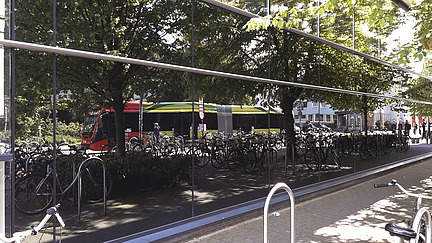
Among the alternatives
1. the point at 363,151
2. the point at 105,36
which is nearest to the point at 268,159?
the point at 105,36

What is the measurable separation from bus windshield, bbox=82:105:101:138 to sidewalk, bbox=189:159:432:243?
2204 millimetres

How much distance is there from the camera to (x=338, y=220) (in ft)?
20.4

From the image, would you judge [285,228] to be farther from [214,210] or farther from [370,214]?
[370,214]

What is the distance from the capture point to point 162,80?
5.55 meters

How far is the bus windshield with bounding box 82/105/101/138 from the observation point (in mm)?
4688

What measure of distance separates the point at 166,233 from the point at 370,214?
12.6ft

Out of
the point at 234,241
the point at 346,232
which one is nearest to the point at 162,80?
the point at 234,241

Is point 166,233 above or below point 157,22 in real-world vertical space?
below

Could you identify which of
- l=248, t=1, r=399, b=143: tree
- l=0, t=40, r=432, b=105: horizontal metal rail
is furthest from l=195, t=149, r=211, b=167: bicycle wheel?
l=248, t=1, r=399, b=143: tree

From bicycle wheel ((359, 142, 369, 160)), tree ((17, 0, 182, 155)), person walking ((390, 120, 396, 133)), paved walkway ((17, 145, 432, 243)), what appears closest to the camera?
tree ((17, 0, 182, 155))

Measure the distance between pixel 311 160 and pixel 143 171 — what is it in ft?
16.6

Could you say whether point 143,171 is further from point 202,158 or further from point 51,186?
point 51,186

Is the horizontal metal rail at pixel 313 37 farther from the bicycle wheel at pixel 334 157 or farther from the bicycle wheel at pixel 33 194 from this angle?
the bicycle wheel at pixel 33 194

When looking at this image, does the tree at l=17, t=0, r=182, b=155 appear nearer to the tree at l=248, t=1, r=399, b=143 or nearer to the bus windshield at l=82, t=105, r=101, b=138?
the bus windshield at l=82, t=105, r=101, b=138
